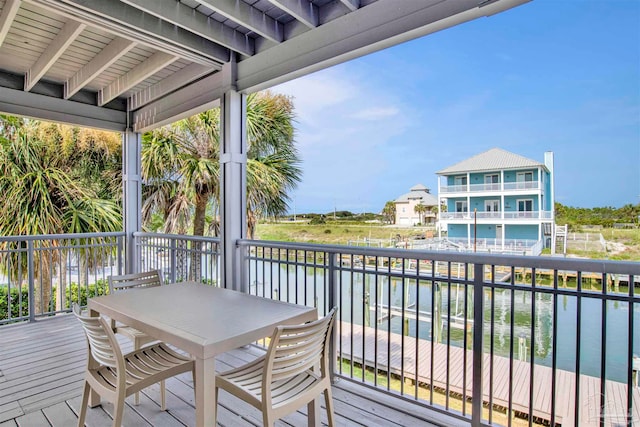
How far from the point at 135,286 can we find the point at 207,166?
4326 mm

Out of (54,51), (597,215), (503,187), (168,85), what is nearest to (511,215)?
(503,187)

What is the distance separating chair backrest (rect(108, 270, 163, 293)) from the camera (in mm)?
2752

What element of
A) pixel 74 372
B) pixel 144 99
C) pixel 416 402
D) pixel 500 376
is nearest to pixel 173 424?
pixel 74 372

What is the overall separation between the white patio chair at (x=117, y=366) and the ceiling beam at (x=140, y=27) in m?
2.10

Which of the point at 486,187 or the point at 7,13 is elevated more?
the point at 7,13

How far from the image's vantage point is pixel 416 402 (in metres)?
2.34

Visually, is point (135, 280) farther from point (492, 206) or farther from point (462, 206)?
point (492, 206)

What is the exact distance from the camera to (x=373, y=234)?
3303 millimetres

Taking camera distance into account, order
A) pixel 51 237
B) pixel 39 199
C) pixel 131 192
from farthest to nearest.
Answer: pixel 39 199, pixel 131 192, pixel 51 237

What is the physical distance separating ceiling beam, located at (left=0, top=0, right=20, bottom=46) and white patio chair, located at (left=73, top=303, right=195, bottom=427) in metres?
2.28

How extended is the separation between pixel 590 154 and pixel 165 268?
496cm

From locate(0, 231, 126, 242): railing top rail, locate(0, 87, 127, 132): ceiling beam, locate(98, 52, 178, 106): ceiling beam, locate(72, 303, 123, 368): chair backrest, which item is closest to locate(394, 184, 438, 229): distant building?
locate(72, 303, 123, 368): chair backrest

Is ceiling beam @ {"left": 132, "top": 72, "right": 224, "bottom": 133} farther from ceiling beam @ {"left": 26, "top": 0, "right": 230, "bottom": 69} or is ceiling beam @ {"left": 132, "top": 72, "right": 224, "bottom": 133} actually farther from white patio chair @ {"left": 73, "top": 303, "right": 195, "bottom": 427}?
white patio chair @ {"left": 73, "top": 303, "right": 195, "bottom": 427}

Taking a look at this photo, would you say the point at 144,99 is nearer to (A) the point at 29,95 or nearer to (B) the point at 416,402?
(A) the point at 29,95
